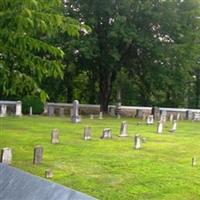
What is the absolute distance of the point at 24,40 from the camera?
776 cm

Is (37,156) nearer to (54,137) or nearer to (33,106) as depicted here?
(54,137)

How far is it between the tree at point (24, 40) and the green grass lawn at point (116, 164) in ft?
7.32

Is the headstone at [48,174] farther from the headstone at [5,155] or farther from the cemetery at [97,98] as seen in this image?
the headstone at [5,155]

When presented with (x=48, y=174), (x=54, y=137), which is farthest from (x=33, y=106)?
(x=48, y=174)

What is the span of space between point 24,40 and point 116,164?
5.16 meters

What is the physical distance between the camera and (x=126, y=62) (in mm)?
36969

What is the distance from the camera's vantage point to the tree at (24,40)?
23.4ft

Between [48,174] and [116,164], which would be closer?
[48,174]

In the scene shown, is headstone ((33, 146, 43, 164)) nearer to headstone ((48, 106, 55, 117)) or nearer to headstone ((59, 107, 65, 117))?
headstone ((48, 106, 55, 117))

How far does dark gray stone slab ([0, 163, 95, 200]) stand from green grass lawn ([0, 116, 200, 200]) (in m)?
5.77

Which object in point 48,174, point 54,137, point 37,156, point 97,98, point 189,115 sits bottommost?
point 48,174

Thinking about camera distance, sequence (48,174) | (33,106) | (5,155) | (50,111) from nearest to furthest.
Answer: (48,174)
(5,155)
(33,106)
(50,111)

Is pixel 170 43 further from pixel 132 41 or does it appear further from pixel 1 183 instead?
pixel 1 183

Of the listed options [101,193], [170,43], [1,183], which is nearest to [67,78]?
[170,43]
